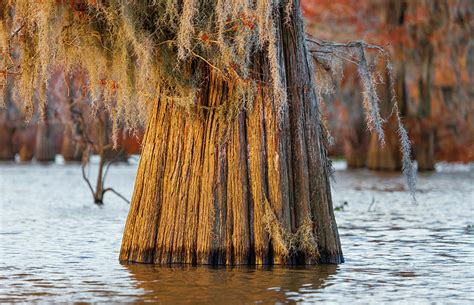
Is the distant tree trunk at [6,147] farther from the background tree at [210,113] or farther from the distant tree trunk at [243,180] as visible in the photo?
the distant tree trunk at [243,180]

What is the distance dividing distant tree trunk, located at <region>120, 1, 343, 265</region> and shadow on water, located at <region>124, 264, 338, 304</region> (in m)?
0.25

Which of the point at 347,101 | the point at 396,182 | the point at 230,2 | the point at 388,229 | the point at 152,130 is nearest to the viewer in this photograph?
the point at 230,2

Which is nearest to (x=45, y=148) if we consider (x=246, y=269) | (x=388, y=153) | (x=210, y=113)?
(x=388, y=153)

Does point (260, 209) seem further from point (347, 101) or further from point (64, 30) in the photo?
point (347, 101)

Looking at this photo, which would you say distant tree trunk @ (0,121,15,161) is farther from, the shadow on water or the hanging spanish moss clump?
the shadow on water

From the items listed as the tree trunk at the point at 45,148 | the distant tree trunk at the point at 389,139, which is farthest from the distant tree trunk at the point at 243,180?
the tree trunk at the point at 45,148

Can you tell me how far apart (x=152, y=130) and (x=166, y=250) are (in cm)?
142

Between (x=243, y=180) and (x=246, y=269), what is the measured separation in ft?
3.25

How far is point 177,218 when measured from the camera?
42.5 feet

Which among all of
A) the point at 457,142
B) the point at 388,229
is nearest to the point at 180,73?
the point at 388,229

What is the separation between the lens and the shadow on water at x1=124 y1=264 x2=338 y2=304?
11.0 meters

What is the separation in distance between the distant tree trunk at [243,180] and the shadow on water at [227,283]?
254 mm

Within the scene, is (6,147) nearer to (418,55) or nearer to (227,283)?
(418,55)

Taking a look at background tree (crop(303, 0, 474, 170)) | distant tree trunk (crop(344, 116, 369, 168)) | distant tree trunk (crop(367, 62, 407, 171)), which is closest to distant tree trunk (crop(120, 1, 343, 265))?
background tree (crop(303, 0, 474, 170))
